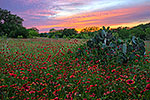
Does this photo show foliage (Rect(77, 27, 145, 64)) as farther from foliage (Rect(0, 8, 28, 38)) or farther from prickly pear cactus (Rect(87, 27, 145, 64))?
foliage (Rect(0, 8, 28, 38))

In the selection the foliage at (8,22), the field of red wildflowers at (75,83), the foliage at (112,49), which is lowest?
the field of red wildflowers at (75,83)

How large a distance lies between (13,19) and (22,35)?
13299 mm

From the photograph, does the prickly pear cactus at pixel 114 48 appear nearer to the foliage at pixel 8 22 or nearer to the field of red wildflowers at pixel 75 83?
the field of red wildflowers at pixel 75 83

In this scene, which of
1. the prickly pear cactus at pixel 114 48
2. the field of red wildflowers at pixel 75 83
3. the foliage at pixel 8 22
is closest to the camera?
the field of red wildflowers at pixel 75 83

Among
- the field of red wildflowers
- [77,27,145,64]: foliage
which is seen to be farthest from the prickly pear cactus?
the field of red wildflowers

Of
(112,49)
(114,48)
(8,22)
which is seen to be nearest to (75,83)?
(112,49)

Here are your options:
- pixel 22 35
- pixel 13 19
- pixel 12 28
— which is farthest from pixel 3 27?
pixel 22 35

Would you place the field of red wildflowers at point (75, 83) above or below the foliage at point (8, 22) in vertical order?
below

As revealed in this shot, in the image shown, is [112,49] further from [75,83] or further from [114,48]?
[75,83]

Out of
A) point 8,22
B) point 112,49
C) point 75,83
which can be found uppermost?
point 8,22

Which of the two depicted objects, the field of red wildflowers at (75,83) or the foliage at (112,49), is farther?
the foliage at (112,49)

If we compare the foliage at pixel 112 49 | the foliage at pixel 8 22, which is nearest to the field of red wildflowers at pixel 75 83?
the foliage at pixel 112 49

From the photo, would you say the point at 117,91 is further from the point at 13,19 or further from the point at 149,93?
the point at 13,19

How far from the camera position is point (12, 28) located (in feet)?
102
